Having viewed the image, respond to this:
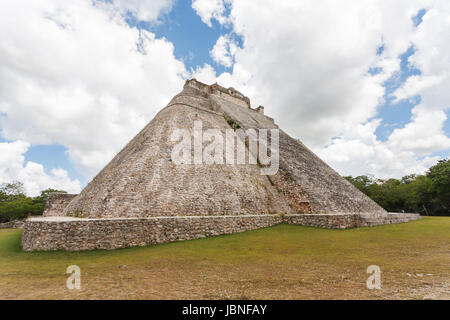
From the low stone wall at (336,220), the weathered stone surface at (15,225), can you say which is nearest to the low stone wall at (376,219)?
the low stone wall at (336,220)

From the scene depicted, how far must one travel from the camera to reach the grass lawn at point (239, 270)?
362 centimetres

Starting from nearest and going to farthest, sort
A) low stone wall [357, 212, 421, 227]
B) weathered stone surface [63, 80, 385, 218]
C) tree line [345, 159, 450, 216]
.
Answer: weathered stone surface [63, 80, 385, 218] < low stone wall [357, 212, 421, 227] < tree line [345, 159, 450, 216]

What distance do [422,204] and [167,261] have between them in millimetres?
39319

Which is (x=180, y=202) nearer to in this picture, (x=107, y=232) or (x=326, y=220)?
(x=107, y=232)

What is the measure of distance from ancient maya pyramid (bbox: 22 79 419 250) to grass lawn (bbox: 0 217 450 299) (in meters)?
0.65

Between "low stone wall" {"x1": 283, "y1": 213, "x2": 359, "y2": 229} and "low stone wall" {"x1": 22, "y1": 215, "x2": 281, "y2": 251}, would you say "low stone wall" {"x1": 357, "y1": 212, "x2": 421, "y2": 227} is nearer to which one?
"low stone wall" {"x1": 283, "y1": 213, "x2": 359, "y2": 229}

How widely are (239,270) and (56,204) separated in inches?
680

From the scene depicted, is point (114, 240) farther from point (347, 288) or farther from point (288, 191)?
point (288, 191)

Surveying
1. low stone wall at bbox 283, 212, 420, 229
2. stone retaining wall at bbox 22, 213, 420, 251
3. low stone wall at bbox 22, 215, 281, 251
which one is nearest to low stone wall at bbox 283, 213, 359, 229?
low stone wall at bbox 283, 212, 420, 229

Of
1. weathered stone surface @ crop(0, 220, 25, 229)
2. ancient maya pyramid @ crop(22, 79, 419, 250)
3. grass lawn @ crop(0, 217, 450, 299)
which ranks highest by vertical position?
ancient maya pyramid @ crop(22, 79, 419, 250)

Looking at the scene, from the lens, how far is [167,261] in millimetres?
5797

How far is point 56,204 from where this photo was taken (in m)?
16.5

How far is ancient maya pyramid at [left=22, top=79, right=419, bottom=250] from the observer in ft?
23.9
